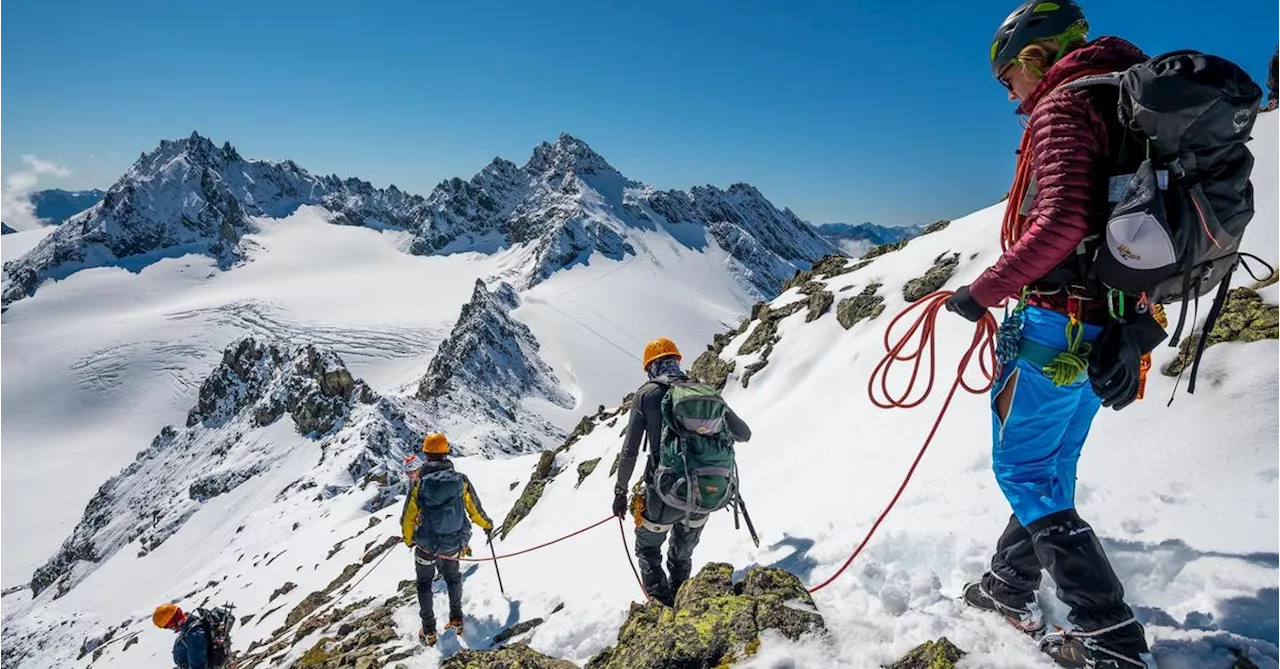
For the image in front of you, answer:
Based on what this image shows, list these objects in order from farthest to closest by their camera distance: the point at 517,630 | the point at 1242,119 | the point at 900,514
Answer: the point at 517,630 < the point at 900,514 < the point at 1242,119

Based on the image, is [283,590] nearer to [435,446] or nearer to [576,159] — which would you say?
[435,446]

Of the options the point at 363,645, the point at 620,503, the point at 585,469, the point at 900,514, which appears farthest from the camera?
the point at 585,469

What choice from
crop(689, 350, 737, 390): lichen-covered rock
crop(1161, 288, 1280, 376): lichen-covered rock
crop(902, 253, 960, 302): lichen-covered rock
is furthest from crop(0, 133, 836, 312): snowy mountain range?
crop(1161, 288, 1280, 376): lichen-covered rock

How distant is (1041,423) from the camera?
3492mm

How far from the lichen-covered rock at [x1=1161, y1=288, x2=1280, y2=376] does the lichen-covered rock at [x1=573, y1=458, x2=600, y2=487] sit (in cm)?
1141

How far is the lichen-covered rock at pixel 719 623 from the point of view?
443 centimetres

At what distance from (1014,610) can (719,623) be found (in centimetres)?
201

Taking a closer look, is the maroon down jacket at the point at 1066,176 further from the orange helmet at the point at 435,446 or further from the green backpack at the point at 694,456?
the orange helmet at the point at 435,446

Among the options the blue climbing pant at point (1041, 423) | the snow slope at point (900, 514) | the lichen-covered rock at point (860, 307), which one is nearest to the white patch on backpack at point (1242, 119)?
the blue climbing pant at point (1041, 423)

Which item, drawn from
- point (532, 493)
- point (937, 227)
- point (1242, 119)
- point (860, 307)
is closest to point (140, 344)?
point (532, 493)

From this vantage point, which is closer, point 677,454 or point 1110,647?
point 1110,647

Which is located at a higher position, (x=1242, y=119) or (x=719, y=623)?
(x=1242, y=119)

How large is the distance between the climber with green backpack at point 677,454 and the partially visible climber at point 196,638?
8.31m

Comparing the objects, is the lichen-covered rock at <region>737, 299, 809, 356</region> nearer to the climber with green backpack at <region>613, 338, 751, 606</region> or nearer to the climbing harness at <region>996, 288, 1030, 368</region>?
the climber with green backpack at <region>613, 338, 751, 606</region>
